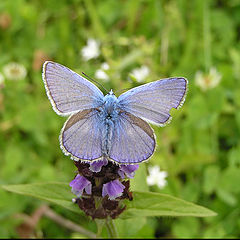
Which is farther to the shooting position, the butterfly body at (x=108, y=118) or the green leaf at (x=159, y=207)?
the green leaf at (x=159, y=207)

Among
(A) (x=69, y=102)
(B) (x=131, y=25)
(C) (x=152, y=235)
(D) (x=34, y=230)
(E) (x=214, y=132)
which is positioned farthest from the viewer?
(B) (x=131, y=25)

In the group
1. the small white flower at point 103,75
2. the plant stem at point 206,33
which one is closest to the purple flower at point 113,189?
the small white flower at point 103,75

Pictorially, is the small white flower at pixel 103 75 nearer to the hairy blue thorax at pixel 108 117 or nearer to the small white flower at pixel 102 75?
the small white flower at pixel 102 75

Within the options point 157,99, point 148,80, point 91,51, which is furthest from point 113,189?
point 91,51

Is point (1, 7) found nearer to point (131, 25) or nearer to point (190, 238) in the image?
point (131, 25)

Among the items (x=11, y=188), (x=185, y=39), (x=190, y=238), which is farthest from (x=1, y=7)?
(x=190, y=238)

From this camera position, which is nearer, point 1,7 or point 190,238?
point 190,238

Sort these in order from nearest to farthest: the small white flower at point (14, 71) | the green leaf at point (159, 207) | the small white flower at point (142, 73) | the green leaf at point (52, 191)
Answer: the green leaf at point (159, 207) < the green leaf at point (52, 191) < the small white flower at point (142, 73) < the small white flower at point (14, 71)
